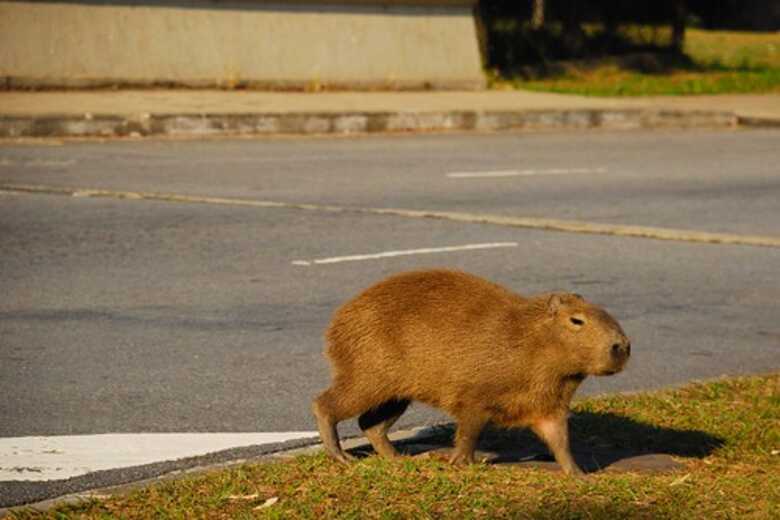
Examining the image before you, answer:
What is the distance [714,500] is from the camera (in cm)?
493

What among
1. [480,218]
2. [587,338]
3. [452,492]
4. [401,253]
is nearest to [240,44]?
[480,218]

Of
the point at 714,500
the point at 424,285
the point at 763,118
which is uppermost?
the point at 424,285

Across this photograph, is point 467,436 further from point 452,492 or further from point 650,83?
point 650,83

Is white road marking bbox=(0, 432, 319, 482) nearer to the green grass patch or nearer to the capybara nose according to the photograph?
the capybara nose

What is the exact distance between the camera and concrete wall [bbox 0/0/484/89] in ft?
57.7

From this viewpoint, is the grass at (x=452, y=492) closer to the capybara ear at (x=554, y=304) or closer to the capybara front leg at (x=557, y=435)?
the capybara front leg at (x=557, y=435)

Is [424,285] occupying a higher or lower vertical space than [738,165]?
higher

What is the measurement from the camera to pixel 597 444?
237 inches

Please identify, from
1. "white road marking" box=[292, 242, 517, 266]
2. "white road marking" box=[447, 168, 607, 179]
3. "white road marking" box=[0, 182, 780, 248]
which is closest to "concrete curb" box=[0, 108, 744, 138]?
"white road marking" box=[447, 168, 607, 179]

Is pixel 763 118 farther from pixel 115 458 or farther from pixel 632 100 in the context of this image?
pixel 115 458

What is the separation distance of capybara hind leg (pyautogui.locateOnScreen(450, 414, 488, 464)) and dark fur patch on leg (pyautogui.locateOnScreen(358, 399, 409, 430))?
25 centimetres

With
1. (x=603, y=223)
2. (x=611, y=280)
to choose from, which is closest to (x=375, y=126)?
(x=603, y=223)

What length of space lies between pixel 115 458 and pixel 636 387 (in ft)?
7.95

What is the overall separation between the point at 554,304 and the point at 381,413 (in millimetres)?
718
